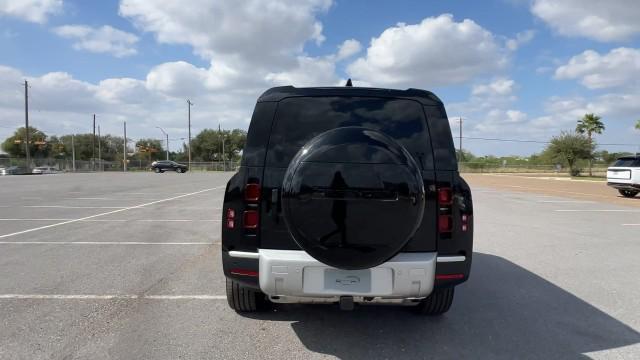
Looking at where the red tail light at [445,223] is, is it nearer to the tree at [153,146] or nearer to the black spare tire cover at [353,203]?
the black spare tire cover at [353,203]

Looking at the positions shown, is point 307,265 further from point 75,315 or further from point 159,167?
point 159,167

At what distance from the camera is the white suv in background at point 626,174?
54.5ft

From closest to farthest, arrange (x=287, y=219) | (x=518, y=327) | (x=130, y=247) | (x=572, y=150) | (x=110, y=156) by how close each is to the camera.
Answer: (x=287, y=219), (x=518, y=327), (x=130, y=247), (x=572, y=150), (x=110, y=156)

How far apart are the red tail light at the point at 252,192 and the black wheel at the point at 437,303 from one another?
68.6 inches

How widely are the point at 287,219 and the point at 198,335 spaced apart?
1.34 m

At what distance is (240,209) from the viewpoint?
10.7ft

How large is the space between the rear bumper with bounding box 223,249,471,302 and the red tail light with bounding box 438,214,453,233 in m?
0.26

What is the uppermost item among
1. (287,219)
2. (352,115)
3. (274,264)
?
(352,115)

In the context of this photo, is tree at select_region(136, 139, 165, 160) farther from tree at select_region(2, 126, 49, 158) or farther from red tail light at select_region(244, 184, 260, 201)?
red tail light at select_region(244, 184, 260, 201)

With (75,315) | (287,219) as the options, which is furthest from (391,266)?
(75,315)

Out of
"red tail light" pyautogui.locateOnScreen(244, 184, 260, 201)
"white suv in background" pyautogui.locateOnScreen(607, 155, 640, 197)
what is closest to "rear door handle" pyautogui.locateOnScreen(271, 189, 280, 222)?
"red tail light" pyautogui.locateOnScreen(244, 184, 260, 201)

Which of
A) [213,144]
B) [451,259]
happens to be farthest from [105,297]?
[213,144]

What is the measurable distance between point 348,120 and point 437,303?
1789 millimetres

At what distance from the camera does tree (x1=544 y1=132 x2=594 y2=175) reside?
51250mm
